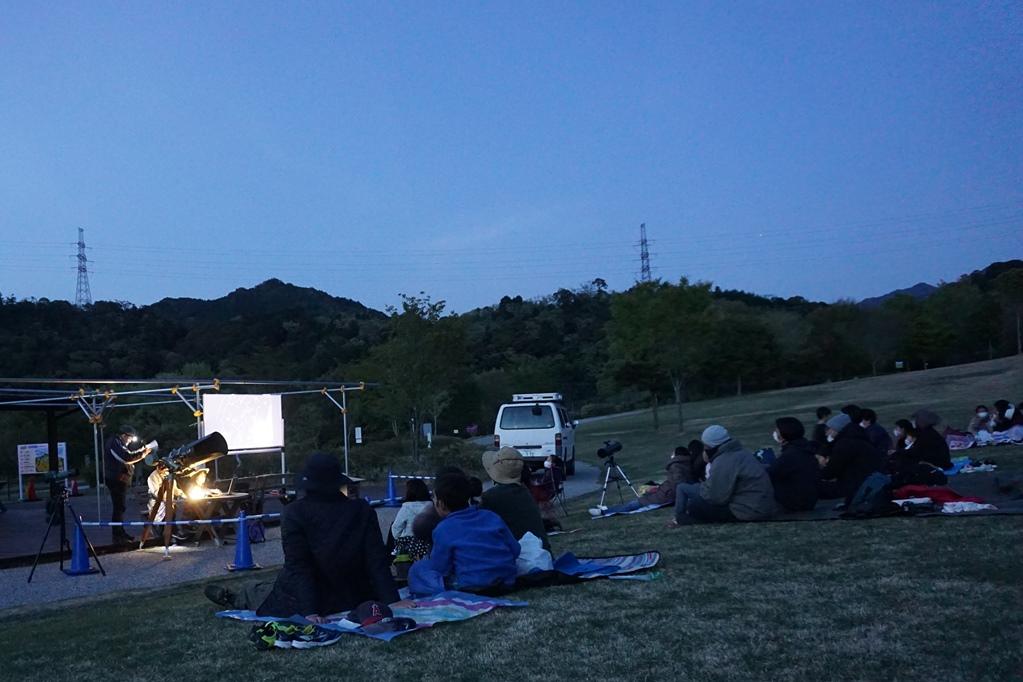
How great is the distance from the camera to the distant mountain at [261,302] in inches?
Answer: 3806

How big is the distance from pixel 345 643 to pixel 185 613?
2.58 meters

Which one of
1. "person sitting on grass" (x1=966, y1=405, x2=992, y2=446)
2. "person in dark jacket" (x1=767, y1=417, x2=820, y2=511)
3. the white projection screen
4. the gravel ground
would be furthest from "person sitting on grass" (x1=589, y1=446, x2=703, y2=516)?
"person sitting on grass" (x1=966, y1=405, x2=992, y2=446)

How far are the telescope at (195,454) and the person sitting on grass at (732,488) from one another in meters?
6.96

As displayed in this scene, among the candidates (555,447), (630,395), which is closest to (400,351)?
(555,447)

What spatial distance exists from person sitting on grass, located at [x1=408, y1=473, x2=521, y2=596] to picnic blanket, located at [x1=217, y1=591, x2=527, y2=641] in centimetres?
15

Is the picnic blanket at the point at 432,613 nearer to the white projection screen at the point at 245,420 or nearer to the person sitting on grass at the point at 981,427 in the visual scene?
the white projection screen at the point at 245,420

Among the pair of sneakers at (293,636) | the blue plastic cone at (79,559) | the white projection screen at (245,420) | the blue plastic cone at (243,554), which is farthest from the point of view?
the white projection screen at (245,420)

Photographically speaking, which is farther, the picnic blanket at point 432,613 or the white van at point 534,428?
the white van at point 534,428

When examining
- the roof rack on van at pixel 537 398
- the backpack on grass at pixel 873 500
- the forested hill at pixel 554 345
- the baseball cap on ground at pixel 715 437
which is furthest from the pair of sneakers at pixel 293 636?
the forested hill at pixel 554 345

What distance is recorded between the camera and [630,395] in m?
63.8

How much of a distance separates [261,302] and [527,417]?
89.4m

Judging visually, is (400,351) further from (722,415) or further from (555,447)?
(722,415)

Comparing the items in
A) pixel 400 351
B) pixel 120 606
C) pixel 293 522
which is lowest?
pixel 120 606

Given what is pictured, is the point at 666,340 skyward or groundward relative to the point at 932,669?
skyward
